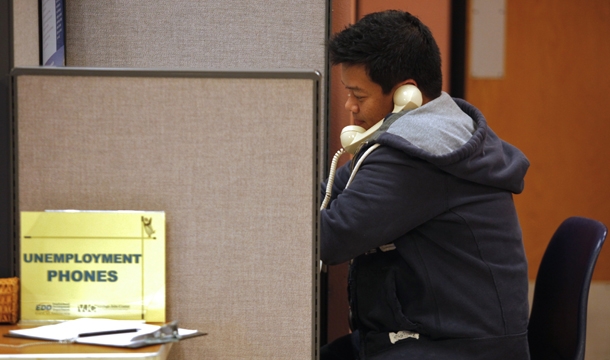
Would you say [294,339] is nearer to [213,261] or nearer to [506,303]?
[213,261]

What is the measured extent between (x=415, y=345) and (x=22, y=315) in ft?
2.32

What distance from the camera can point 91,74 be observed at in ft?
3.07

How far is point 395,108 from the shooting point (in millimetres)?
1422

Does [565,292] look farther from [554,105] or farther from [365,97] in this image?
[554,105]

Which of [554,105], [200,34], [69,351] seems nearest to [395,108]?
[200,34]

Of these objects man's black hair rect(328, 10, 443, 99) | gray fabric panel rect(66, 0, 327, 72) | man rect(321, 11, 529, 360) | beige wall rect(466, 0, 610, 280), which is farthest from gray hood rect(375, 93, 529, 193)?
beige wall rect(466, 0, 610, 280)

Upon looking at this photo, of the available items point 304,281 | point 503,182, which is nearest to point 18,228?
point 304,281

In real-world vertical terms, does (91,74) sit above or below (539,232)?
above

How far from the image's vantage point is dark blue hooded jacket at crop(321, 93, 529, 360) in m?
1.18

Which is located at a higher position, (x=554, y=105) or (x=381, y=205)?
(x=554, y=105)

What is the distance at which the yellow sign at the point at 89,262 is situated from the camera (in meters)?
0.92

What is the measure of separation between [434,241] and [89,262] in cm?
66

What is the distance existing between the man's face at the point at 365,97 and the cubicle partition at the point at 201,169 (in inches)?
20.8

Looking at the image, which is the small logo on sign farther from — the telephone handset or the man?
the telephone handset
